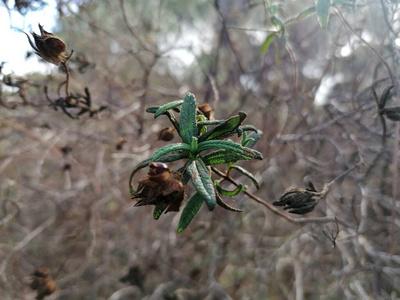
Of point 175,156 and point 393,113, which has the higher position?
point 393,113

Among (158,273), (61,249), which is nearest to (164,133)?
(158,273)

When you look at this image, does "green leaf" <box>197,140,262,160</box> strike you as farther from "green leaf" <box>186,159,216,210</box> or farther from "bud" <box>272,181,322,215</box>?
"bud" <box>272,181,322,215</box>

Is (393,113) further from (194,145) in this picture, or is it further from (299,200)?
(194,145)

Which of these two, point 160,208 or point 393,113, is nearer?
point 160,208

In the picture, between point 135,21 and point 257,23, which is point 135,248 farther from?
point 257,23

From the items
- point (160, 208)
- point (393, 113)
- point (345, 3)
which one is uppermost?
point (345, 3)

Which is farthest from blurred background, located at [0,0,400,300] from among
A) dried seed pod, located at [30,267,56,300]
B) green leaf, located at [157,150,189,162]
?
green leaf, located at [157,150,189,162]

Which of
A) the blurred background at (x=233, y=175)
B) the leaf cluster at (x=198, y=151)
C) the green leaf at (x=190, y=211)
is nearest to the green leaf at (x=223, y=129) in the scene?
the leaf cluster at (x=198, y=151)

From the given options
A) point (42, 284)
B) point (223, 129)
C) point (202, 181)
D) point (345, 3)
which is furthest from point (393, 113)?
point (42, 284)
